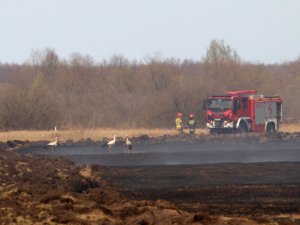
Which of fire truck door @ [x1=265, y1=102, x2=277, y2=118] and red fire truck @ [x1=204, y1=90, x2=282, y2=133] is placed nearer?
red fire truck @ [x1=204, y1=90, x2=282, y2=133]

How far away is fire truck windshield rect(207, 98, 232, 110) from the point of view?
54625 millimetres

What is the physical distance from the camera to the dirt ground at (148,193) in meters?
16.8

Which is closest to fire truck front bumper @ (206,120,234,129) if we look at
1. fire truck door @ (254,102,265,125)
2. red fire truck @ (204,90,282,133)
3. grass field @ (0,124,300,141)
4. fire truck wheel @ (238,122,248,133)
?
red fire truck @ (204,90,282,133)

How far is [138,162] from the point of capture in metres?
37.5

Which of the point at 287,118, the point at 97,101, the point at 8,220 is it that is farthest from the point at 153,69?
the point at 8,220

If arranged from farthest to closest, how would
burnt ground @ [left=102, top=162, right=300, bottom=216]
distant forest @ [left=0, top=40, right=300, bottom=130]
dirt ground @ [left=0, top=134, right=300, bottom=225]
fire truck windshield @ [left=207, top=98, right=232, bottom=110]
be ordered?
distant forest @ [left=0, top=40, right=300, bottom=130], fire truck windshield @ [left=207, top=98, right=232, bottom=110], burnt ground @ [left=102, top=162, right=300, bottom=216], dirt ground @ [left=0, top=134, right=300, bottom=225]

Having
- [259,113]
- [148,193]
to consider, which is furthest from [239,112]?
[148,193]

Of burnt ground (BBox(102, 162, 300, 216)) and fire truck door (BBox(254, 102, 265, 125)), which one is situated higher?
fire truck door (BBox(254, 102, 265, 125))

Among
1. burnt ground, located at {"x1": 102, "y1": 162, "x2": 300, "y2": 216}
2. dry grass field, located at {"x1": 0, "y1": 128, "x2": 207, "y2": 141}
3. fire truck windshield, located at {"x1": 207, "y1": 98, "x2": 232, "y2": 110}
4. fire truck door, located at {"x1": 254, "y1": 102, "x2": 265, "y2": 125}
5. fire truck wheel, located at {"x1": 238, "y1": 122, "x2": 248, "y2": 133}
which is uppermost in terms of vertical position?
fire truck windshield, located at {"x1": 207, "y1": 98, "x2": 232, "y2": 110}

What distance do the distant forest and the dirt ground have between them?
2865 cm

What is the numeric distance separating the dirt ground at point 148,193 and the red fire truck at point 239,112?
20185 millimetres

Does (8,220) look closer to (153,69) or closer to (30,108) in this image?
(30,108)

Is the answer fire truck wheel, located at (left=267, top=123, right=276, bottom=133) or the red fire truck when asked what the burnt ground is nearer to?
the red fire truck

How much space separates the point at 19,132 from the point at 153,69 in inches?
1161
